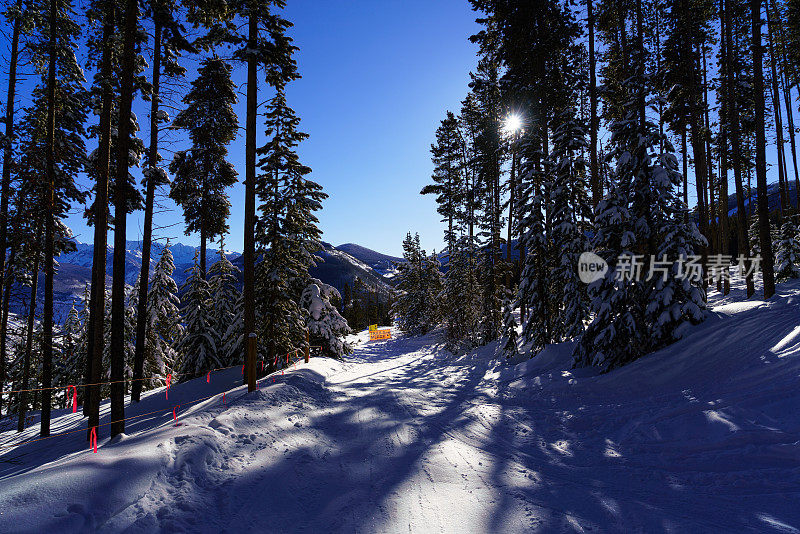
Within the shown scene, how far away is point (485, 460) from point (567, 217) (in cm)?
1141

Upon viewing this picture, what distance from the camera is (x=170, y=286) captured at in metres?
21.2

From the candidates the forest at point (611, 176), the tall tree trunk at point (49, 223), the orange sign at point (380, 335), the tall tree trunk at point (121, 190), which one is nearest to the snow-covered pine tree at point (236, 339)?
the tall tree trunk at point (49, 223)

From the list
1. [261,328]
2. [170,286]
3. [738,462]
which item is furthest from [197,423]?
[170,286]

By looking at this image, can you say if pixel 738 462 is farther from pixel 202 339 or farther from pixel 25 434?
pixel 25 434

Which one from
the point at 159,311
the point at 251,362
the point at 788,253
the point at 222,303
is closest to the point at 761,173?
the point at 788,253

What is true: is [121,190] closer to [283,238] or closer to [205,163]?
[283,238]

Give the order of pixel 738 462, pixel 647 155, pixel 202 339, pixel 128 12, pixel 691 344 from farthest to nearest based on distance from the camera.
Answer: pixel 202 339
pixel 647 155
pixel 691 344
pixel 128 12
pixel 738 462

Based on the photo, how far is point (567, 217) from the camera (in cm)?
1456

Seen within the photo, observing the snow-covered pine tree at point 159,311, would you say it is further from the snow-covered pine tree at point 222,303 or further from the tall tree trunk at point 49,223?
the tall tree trunk at point 49,223

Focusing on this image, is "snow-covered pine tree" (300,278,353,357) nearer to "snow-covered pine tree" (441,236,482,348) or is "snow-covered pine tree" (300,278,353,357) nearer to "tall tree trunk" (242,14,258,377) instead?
"tall tree trunk" (242,14,258,377)

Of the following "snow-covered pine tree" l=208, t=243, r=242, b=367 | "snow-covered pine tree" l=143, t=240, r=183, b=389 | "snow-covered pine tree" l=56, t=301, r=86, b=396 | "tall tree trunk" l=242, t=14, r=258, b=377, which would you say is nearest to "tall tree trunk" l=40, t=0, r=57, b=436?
"snow-covered pine tree" l=208, t=243, r=242, b=367

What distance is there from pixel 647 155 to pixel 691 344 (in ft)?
18.7

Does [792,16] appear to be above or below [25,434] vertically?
above

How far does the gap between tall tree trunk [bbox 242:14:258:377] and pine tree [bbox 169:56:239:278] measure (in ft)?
23.0
